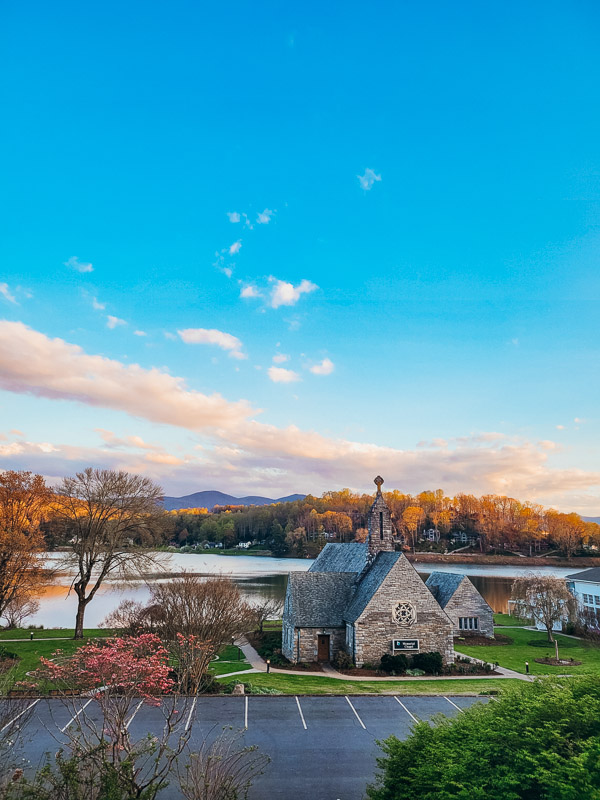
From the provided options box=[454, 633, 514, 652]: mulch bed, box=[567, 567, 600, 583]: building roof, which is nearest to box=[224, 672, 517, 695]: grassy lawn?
box=[454, 633, 514, 652]: mulch bed

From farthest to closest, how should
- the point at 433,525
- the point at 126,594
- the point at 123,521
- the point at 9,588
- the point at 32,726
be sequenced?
the point at 433,525 < the point at 126,594 < the point at 123,521 < the point at 9,588 < the point at 32,726

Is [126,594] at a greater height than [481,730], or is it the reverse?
[481,730]

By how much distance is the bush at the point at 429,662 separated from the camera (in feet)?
94.0

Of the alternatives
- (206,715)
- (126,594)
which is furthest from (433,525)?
(206,715)

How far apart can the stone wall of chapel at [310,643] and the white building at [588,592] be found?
2256 cm

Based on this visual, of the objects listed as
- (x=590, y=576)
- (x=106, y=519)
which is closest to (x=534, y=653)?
(x=590, y=576)

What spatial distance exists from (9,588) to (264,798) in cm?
2698

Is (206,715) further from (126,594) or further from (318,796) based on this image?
(126,594)

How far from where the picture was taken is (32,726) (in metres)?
18.4

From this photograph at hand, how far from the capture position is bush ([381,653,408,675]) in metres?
28.5

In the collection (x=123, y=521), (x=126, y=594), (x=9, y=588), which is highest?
(x=123, y=521)

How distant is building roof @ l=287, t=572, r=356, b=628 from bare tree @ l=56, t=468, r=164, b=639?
38.6 feet

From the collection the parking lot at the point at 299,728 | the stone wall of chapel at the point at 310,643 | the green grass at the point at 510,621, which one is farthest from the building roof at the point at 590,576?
the parking lot at the point at 299,728

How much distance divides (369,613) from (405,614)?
81.8 inches
